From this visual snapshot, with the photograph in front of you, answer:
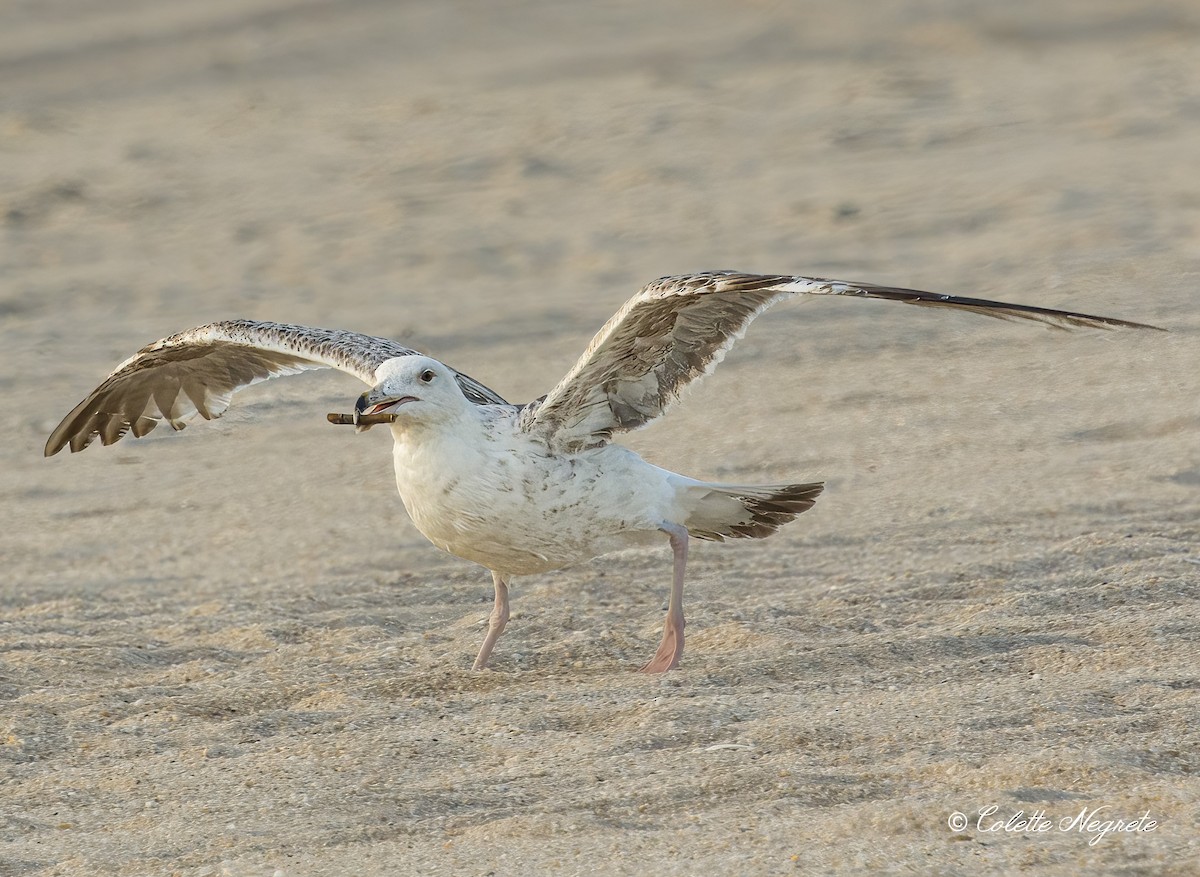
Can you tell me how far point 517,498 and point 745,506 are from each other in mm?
1047

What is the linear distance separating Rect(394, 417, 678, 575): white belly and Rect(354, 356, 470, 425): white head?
0.11m

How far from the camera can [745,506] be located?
6.66m

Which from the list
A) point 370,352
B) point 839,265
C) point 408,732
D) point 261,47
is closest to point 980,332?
point 839,265

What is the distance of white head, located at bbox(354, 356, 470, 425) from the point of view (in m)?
5.98

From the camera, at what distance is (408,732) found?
5.60 m

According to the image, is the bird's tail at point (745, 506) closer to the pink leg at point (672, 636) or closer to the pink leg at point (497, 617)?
the pink leg at point (672, 636)

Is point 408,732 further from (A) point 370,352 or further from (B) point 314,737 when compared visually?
(A) point 370,352

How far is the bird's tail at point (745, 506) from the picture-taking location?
655 centimetres

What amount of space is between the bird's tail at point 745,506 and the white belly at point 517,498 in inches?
12.3

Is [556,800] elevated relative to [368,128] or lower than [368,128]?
lower

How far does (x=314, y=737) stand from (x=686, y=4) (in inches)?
517

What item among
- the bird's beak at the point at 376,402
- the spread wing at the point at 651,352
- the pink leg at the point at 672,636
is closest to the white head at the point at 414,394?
the bird's beak at the point at 376,402

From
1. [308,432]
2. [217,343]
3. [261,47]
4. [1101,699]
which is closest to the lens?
[1101,699]

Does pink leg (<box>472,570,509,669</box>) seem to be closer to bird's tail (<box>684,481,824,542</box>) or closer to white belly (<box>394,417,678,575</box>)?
white belly (<box>394,417,678,575</box>)
